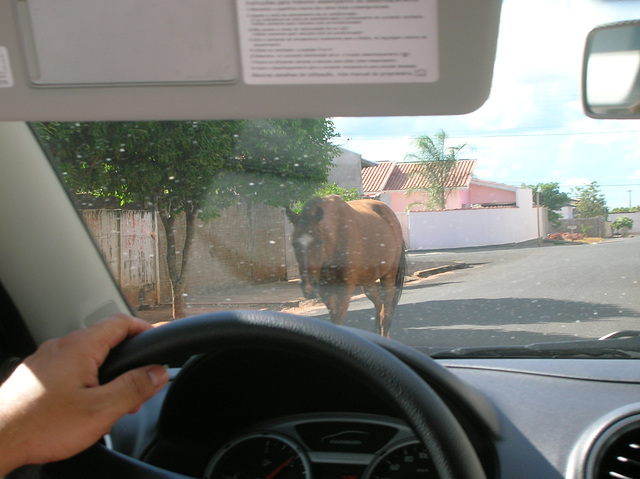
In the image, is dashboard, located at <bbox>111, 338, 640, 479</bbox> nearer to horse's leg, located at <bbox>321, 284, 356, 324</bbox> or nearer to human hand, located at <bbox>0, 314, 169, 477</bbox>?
human hand, located at <bbox>0, 314, 169, 477</bbox>

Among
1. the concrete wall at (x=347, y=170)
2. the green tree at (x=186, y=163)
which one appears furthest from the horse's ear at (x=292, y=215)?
the concrete wall at (x=347, y=170)

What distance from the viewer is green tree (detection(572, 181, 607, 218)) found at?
3.01m

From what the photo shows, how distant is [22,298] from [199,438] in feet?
3.25

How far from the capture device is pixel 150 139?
8.42ft

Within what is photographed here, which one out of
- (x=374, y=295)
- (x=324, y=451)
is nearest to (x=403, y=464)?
(x=324, y=451)

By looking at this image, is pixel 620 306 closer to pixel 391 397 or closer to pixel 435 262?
pixel 435 262

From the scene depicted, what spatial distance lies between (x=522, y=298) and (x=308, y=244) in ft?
4.23

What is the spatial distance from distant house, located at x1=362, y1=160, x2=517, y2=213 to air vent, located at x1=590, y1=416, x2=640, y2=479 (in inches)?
57.7

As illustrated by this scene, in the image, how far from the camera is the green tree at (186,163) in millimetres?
2490

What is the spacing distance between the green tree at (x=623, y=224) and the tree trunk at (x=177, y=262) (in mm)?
2229

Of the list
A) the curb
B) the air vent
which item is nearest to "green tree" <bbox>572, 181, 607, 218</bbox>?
the curb

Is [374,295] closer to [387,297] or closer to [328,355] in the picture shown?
[387,297]

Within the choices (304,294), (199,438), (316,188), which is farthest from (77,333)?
(304,294)

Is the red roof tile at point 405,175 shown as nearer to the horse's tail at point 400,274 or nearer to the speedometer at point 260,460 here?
the horse's tail at point 400,274
